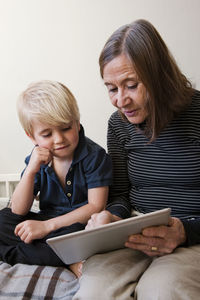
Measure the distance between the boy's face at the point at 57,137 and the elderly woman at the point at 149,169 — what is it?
178 millimetres

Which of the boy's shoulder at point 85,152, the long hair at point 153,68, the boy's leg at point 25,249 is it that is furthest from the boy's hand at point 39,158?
the long hair at point 153,68

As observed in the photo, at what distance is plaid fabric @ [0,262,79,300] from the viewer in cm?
85

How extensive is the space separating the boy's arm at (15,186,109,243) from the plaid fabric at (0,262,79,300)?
10 cm

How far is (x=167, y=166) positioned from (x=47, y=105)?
43 cm

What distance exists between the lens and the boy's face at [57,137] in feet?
3.38

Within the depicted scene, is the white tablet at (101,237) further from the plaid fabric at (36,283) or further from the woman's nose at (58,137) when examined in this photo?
the woman's nose at (58,137)

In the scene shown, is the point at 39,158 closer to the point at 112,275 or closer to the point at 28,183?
the point at 28,183

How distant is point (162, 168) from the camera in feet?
3.41

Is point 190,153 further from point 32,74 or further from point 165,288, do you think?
point 32,74

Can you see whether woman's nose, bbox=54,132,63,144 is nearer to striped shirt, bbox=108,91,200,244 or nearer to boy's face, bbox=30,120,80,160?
boy's face, bbox=30,120,80,160

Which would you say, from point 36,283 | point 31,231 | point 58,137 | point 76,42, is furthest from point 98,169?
point 76,42

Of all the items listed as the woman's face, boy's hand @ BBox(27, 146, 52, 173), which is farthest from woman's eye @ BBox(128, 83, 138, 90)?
boy's hand @ BBox(27, 146, 52, 173)

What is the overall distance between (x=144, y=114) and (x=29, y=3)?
958 mm

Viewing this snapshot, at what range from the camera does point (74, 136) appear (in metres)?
1.06
